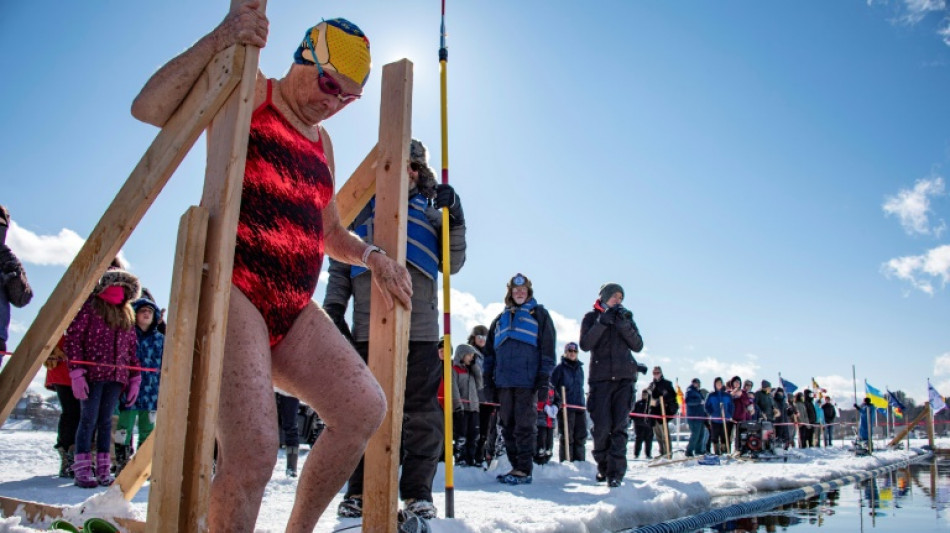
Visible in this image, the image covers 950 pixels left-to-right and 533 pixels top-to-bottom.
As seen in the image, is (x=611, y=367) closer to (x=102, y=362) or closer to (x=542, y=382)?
(x=542, y=382)

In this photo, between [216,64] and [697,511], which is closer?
[216,64]

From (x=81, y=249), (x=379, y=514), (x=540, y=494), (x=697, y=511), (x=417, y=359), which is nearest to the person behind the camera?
(x=81, y=249)

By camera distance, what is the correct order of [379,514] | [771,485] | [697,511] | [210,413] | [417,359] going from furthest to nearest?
[771,485] → [697,511] → [417,359] → [379,514] → [210,413]

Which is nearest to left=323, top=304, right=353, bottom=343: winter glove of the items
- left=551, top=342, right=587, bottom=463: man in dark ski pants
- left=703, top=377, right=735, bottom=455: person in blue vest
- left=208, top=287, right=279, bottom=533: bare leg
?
left=208, top=287, right=279, bottom=533: bare leg

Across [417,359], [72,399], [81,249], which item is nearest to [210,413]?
[81,249]

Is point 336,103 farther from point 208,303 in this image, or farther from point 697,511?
point 697,511

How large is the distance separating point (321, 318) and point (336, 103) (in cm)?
71

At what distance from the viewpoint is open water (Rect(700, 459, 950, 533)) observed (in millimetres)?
4348

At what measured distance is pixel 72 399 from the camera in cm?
611

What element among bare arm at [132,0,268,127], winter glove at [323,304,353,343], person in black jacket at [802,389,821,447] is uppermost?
bare arm at [132,0,268,127]

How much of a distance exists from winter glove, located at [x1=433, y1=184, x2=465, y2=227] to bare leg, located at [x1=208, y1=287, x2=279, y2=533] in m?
2.32

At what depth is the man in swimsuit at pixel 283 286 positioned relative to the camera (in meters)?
1.78

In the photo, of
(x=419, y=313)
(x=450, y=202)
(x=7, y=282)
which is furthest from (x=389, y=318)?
(x=7, y=282)

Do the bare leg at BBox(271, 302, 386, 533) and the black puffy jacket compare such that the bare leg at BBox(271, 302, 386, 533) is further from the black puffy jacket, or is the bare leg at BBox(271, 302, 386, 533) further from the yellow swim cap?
the black puffy jacket
